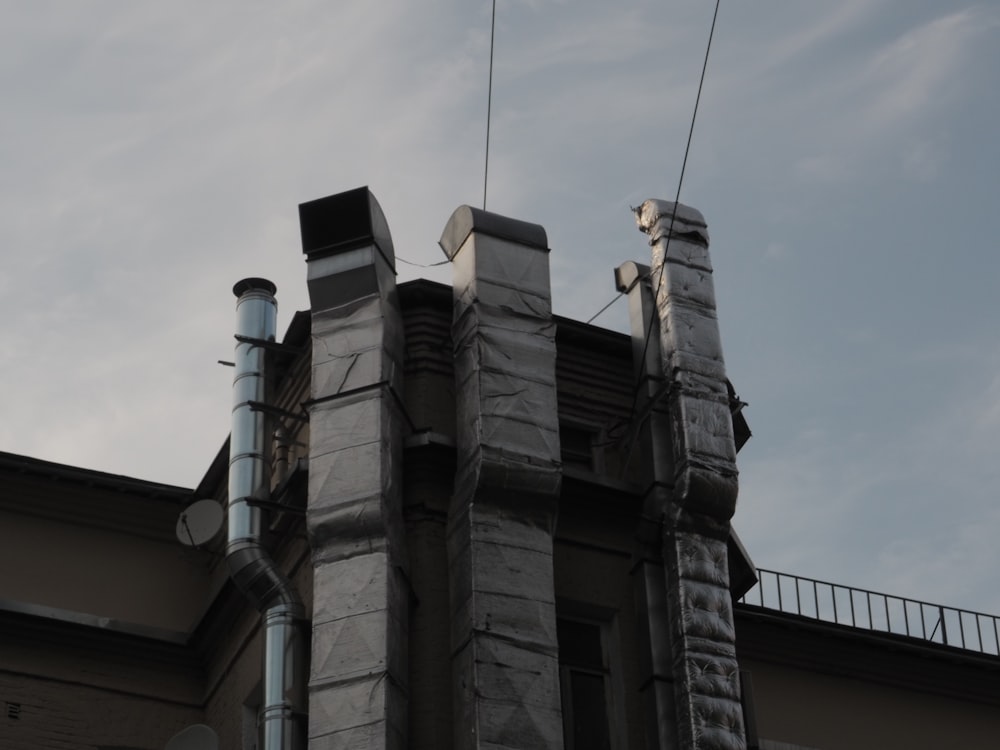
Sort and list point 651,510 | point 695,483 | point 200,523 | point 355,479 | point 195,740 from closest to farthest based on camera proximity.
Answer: point 355,479, point 695,483, point 651,510, point 195,740, point 200,523

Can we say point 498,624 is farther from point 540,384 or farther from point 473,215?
point 473,215

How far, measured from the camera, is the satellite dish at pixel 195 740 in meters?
23.3

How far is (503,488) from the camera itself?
2159 cm

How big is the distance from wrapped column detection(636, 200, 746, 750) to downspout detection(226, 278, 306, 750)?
4098mm

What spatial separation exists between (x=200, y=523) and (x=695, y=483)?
6.66 meters

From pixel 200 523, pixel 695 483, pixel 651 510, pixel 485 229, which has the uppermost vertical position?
pixel 485 229

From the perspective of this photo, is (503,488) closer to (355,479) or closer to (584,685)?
(355,479)

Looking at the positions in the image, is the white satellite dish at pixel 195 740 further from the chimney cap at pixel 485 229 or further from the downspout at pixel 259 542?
the chimney cap at pixel 485 229

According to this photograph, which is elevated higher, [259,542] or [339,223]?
[339,223]

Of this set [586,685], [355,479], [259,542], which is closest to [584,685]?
[586,685]

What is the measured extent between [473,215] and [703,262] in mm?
3138

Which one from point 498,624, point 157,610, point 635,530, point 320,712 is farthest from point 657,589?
point 157,610

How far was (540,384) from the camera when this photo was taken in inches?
891

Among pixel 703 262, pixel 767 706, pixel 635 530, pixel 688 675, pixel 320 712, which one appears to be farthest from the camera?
pixel 767 706
